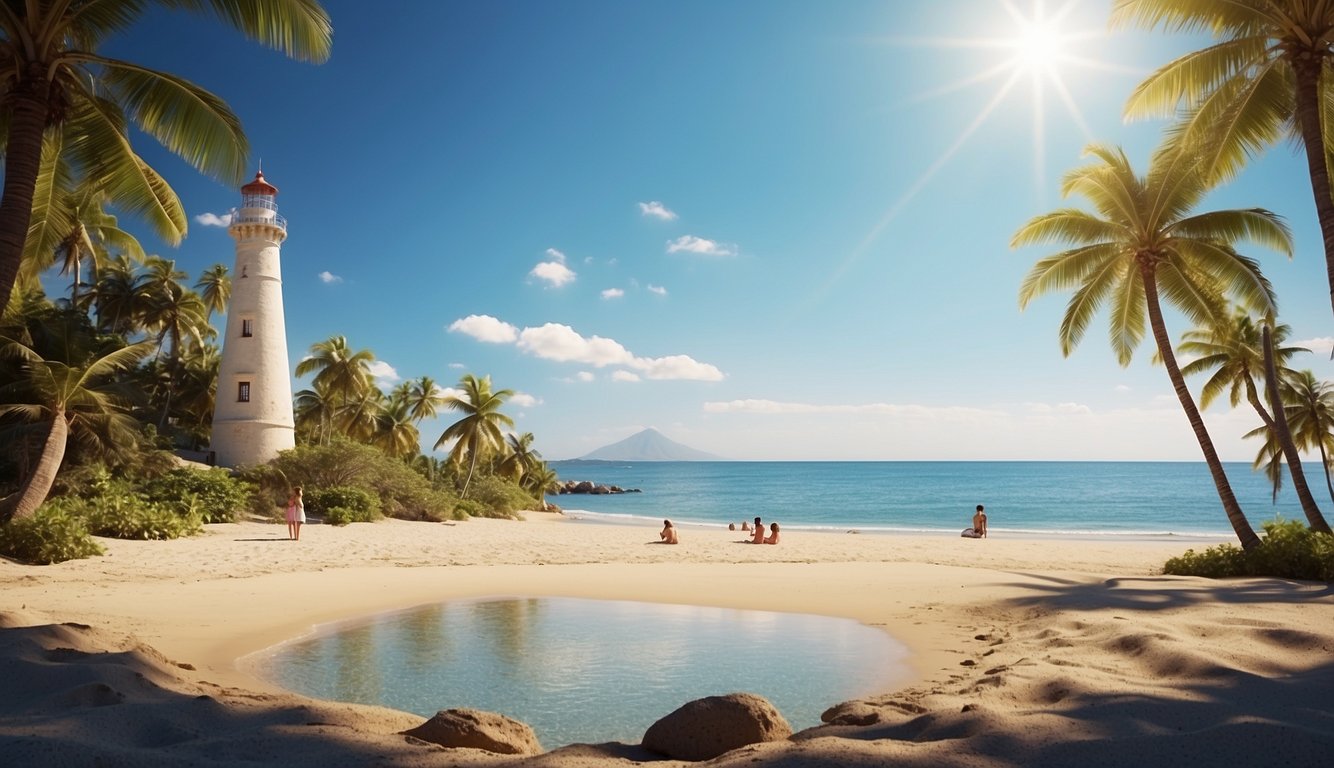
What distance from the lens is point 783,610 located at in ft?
33.4

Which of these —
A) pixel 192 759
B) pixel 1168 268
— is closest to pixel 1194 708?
pixel 192 759

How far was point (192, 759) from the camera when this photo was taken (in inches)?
123

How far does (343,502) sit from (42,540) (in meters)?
12.6

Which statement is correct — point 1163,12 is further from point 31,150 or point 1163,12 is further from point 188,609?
point 188,609

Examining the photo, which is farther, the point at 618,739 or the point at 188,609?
the point at 188,609

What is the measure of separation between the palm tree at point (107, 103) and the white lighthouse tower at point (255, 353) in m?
19.0

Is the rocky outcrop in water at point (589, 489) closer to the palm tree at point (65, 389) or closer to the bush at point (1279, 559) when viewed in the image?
the palm tree at point (65, 389)

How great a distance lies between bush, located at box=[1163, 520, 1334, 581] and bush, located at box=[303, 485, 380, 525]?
23.4 meters

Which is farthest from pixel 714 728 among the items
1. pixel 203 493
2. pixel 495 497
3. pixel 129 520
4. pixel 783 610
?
pixel 495 497

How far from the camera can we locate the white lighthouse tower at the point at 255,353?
27625 mm

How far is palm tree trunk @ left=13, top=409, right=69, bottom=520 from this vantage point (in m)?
14.2

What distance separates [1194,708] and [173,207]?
553 inches

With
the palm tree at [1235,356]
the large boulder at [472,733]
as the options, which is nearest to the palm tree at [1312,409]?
the palm tree at [1235,356]

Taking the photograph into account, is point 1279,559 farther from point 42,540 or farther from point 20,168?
point 42,540
